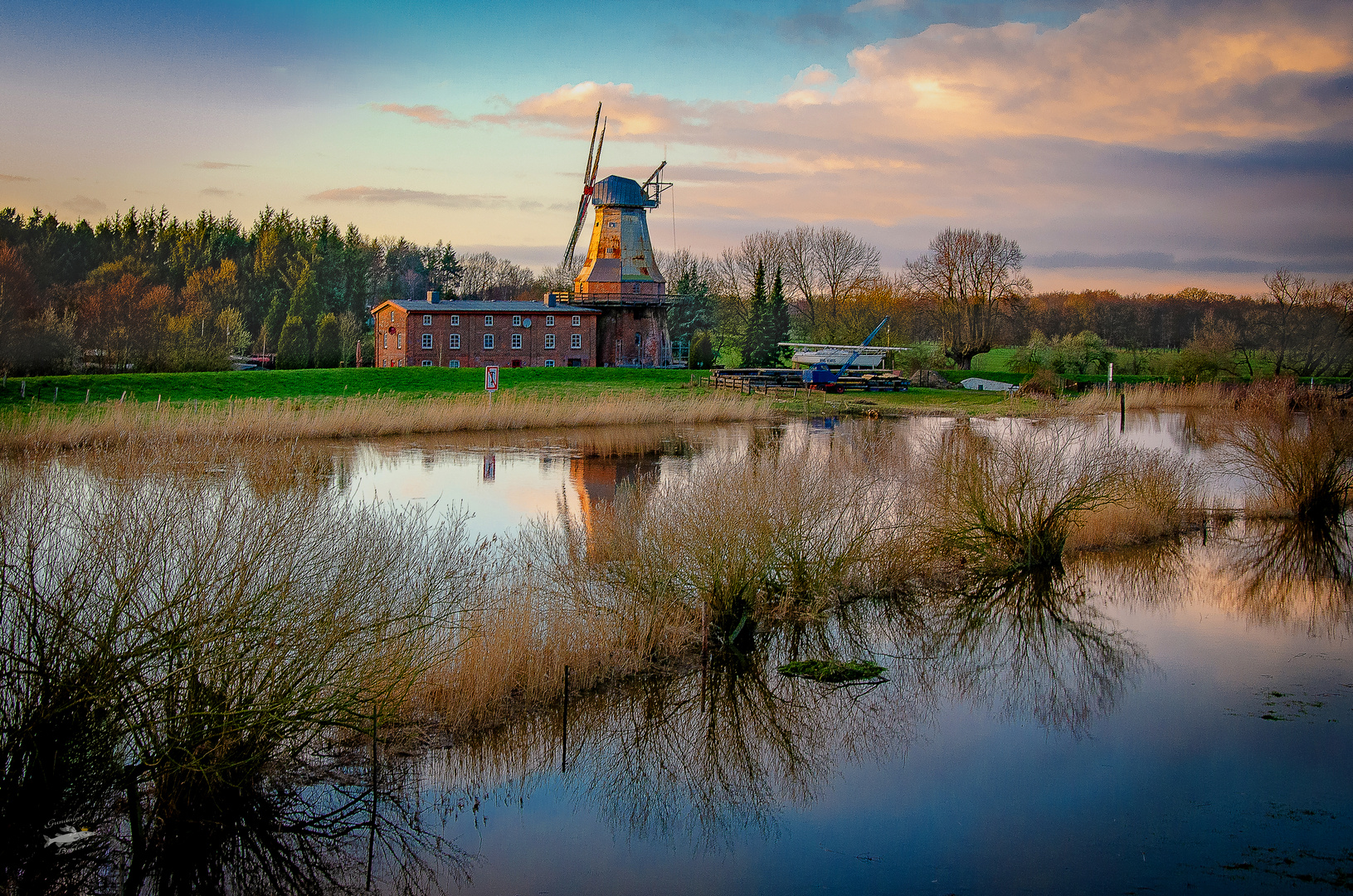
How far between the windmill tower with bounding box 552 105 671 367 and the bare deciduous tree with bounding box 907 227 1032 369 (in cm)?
1981

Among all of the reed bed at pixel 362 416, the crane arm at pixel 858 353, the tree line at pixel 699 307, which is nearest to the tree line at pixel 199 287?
the tree line at pixel 699 307

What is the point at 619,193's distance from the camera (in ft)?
214

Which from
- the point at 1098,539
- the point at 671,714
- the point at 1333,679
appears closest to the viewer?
the point at 671,714

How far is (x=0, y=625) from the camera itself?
20.0 feet

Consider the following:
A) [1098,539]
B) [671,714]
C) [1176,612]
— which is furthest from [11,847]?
[1098,539]

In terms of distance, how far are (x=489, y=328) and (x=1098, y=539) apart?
51904 mm

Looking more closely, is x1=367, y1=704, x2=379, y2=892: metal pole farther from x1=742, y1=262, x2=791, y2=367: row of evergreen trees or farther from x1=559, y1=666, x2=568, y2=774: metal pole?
x1=742, y1=262, x2=791, y2=367: row of evergreen trees

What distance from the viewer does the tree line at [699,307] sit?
168 ft

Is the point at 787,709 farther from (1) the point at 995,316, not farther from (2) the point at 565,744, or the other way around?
(1) the point at 995,316

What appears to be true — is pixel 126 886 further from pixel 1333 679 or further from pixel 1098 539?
pixel 1098 539

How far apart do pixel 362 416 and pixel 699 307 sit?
5346 centimetres

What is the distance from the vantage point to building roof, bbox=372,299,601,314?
64250 mm

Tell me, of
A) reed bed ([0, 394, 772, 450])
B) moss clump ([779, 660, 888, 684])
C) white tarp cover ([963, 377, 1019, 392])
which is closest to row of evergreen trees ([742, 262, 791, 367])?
white tarp cover ([963, 377, 1019, 392])

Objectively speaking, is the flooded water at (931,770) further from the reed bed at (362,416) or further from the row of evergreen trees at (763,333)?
the row of evergreen trees at (763,333)
